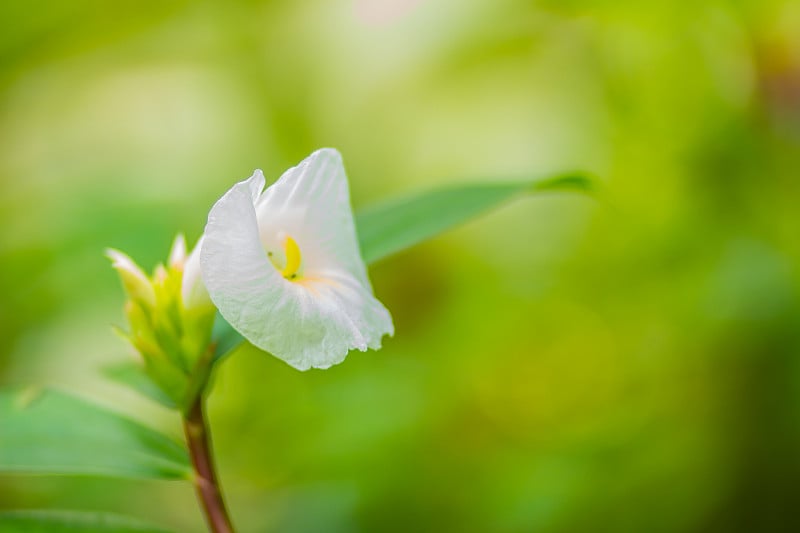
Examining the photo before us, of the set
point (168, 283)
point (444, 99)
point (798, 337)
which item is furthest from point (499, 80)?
point (168, 283)

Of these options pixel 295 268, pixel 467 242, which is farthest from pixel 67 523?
pixel 467 242

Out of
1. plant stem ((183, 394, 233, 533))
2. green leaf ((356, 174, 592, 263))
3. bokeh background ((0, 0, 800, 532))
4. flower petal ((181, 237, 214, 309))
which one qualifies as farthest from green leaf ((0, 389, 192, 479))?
bokeh background ((0, 0, 800, 532))

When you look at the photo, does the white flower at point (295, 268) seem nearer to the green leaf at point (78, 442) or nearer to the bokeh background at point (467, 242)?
the green leaf at point (78, 442)

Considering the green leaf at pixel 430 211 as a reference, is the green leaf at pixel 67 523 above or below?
below

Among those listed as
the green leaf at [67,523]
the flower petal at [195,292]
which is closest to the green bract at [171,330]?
the flower petal at [195,292]

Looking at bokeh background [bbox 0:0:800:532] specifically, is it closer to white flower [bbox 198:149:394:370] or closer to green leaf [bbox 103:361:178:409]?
green leaf [bbox 103:361:178:409]

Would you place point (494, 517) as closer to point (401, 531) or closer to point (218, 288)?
point (401, 531)
